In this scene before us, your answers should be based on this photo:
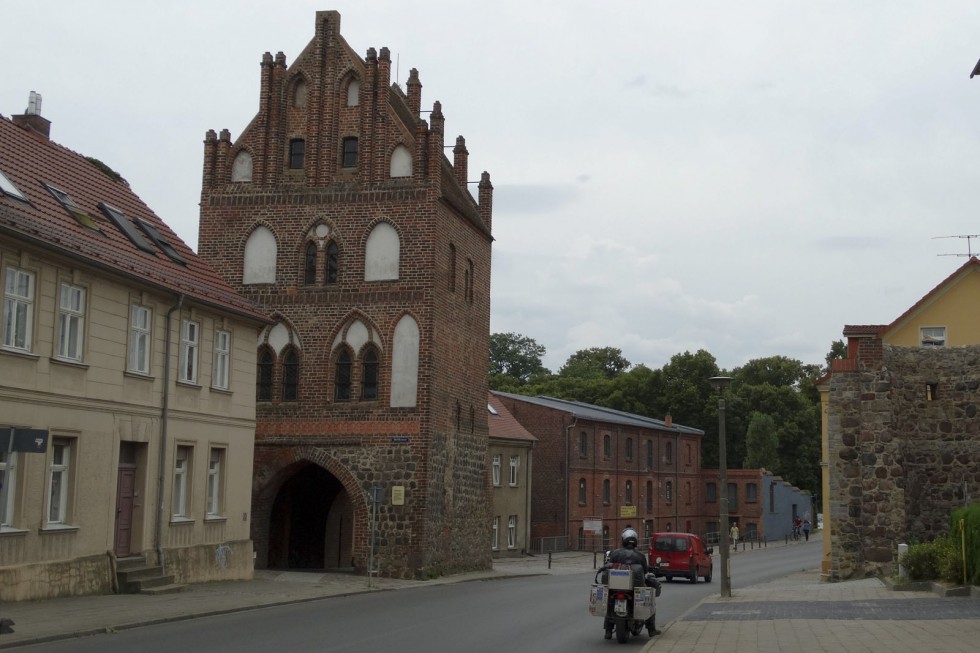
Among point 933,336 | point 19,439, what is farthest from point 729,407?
point 19,439

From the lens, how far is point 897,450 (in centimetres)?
2795

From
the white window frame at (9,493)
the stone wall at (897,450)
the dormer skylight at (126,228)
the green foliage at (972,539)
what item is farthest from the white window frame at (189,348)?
the green foliage at (972,539)

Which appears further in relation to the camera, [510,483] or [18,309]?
[510,483]

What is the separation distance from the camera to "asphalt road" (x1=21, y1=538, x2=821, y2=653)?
15023mm

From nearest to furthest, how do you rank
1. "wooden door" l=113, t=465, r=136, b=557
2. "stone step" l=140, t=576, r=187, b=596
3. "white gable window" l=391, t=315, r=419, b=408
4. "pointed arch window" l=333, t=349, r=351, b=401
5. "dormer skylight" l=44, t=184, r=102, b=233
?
"stone step" l=140, t=576, r=187, b=596, "dormer skylight" l=44, t=184, r=102, b=233, "wooden door" l=113, t=465, r=136, b=557, "white gable window" l=391, t=315, r=419, b=408, "pointed arch window" l=333, t=349, r=351, b=401

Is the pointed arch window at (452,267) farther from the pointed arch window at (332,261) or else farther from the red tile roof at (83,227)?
the red tile roof at (83,227)

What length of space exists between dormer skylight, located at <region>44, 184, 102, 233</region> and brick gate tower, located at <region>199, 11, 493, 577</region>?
1106 centimetres

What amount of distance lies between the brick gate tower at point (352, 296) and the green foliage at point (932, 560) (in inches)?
534

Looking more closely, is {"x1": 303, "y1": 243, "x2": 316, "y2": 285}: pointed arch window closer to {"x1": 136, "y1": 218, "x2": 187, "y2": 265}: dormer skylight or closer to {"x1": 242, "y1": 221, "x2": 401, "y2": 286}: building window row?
{"x1": 242, "y1": 221, "x2": 401, "y2": 286}: building window row

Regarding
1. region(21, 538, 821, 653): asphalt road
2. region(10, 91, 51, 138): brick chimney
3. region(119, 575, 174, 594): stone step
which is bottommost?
region(21, 538, 821, 653): asphalt road

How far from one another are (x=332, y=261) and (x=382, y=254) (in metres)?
1.70

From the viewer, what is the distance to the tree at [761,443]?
87.6 metres

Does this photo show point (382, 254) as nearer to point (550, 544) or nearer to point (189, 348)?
point (189, 348)

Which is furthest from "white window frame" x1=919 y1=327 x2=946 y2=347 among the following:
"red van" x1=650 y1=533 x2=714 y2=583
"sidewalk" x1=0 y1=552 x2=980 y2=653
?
"red van" x1=650 y1=533 x2=714 y2=583
